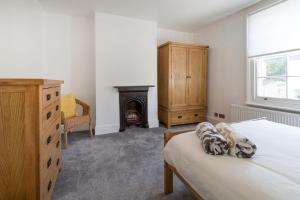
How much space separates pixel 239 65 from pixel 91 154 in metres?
3.25

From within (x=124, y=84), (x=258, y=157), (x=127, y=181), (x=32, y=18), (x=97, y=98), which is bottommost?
(x=127, y=181)

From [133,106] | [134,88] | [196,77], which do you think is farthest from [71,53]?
[196,77]

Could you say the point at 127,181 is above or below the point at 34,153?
below

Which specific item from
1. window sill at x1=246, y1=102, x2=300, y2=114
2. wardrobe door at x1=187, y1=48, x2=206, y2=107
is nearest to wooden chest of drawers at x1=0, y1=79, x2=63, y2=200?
window sill at x1=246, y1=102, x2=300, y2=114

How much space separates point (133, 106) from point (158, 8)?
212 centimetres

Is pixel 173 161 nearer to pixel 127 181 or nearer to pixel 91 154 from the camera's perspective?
pixel 127 181

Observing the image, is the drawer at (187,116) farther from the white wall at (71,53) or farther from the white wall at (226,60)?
A: the white wall at (71,53)

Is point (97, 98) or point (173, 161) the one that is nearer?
point (173, 161)

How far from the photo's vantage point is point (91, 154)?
2.55 m

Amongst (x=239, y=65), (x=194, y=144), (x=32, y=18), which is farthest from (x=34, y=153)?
(x=239, y=65)

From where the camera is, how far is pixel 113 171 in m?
2.07

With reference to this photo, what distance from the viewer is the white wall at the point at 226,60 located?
3.43 metres

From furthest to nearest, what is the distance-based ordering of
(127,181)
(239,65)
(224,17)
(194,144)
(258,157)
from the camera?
(224,17) < (239,65) < (127,181) < (194,144) < (258,157)

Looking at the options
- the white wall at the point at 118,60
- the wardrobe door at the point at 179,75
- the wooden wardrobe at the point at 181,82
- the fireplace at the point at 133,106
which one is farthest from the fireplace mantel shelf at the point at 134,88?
the wardrobe door at the point at 179,75
